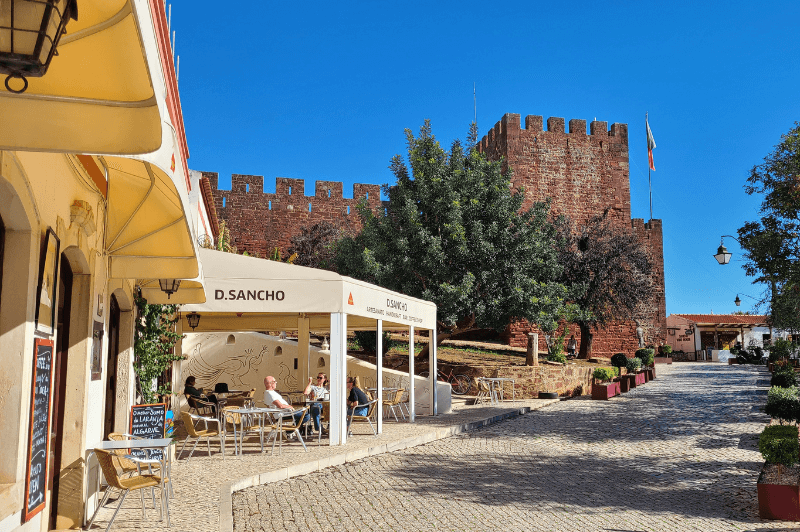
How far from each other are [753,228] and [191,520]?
506 inches

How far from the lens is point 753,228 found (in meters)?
14.3

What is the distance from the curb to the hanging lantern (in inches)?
159

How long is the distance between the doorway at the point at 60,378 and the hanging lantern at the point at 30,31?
325 centimetres

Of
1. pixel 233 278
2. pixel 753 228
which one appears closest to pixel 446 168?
pixel 753 228

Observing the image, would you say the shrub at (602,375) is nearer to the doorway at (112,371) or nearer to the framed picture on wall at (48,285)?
the doorway at (112,371)

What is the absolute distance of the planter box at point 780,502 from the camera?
591 centimetres

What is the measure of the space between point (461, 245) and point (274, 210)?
1592cm

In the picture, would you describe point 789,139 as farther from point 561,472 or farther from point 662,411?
point 561,472

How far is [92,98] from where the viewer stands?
278 cm

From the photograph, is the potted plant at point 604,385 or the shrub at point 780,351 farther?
the shrub at point 780,351

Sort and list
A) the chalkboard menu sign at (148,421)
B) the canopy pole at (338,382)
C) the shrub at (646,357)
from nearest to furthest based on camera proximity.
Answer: the chalkboard menu sign at (148,421) < the canopy pole at (338,382) < the shrub at (646,357)

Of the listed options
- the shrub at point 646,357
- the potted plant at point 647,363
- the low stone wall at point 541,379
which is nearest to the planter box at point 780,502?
the low stone wall at point 541,379

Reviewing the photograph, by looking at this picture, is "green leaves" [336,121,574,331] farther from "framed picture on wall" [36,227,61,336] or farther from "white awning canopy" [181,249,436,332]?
"framed picture on wall" [36,227,61,336]

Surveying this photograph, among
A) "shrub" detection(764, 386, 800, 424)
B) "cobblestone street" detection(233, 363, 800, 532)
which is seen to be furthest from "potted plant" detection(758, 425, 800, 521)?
"shrub" detection(764, 386, 800, 424)
